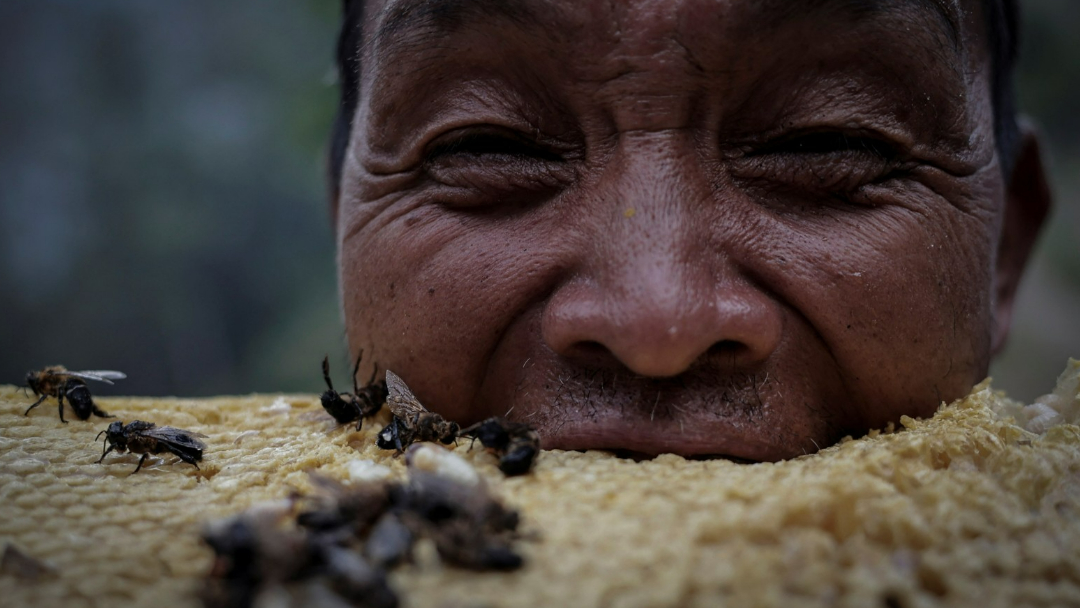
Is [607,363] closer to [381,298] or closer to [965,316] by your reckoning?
[381,298]

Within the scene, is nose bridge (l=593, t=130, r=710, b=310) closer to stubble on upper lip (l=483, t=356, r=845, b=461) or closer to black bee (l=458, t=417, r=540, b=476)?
stubble on upper lip (l=483, t=356, r=845, b=461)

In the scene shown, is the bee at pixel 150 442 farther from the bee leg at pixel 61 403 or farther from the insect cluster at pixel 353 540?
the insect cluster at pixel 353 540

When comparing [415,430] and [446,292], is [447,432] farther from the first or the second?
[446,292]

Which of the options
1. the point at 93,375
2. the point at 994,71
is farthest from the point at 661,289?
the point at 93,375

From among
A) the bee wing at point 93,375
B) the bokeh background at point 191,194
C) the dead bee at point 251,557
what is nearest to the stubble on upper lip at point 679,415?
the dead bee at point 251,557

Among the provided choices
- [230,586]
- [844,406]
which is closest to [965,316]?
[844,406]

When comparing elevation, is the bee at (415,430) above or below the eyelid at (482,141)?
below
